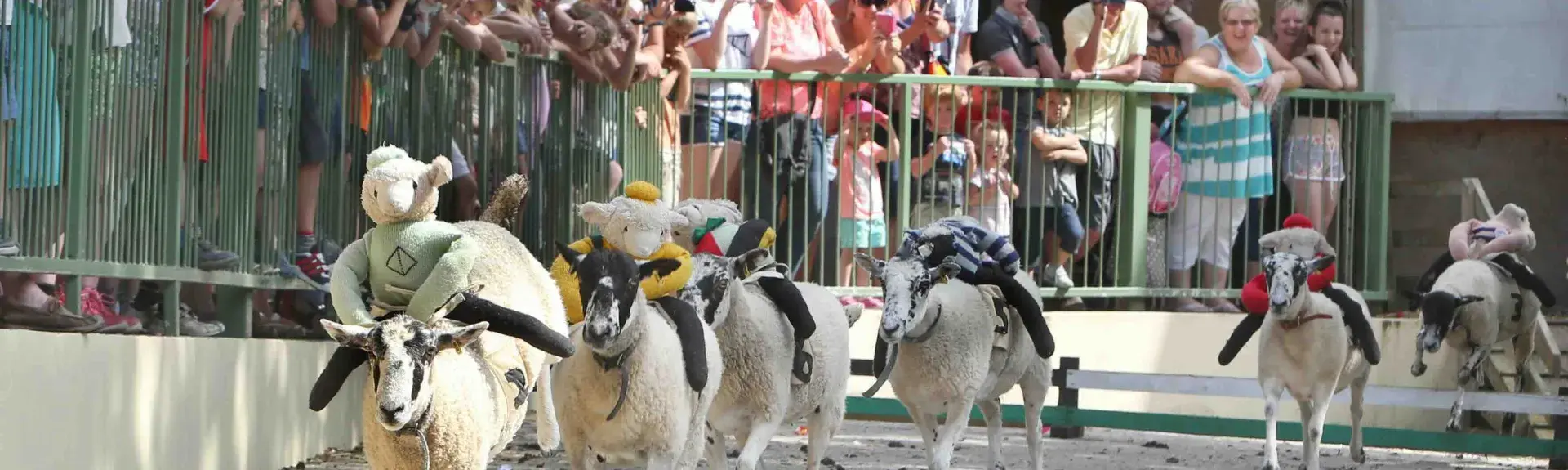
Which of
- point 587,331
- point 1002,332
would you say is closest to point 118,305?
point 587,331

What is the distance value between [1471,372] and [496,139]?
7.38 m

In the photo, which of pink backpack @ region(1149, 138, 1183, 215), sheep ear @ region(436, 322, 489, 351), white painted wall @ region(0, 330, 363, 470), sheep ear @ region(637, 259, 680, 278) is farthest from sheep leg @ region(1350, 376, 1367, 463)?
sheep ear @ region(436, 322, 489, 351)

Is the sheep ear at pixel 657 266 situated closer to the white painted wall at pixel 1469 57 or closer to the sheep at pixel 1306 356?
the sheep at pixel 1306 356

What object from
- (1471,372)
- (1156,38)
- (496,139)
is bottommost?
(1471,372)

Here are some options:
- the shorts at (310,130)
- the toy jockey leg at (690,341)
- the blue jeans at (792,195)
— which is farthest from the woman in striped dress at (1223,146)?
the toy jockey leg at (690,341)

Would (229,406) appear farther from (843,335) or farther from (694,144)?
(694,144)

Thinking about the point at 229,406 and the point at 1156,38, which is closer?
the point at 229,406

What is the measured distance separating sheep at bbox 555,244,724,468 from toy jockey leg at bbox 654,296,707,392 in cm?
4

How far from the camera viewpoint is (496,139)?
13758 millimetres

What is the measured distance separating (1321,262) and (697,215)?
4262 mm

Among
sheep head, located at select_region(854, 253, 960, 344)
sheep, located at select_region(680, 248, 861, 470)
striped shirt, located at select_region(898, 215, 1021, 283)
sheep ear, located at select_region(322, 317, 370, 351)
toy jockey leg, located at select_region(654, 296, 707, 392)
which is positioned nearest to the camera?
sheep ear, located at select_region(322, 317, 370, 351)

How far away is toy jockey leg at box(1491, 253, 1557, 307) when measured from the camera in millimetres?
15898

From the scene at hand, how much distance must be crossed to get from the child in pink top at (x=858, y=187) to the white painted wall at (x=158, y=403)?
207 inches

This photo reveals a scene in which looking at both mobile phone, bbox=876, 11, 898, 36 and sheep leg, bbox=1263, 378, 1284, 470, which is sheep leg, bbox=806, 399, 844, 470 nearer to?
sheep leg, bbox=1263, 378, 1284, 470
